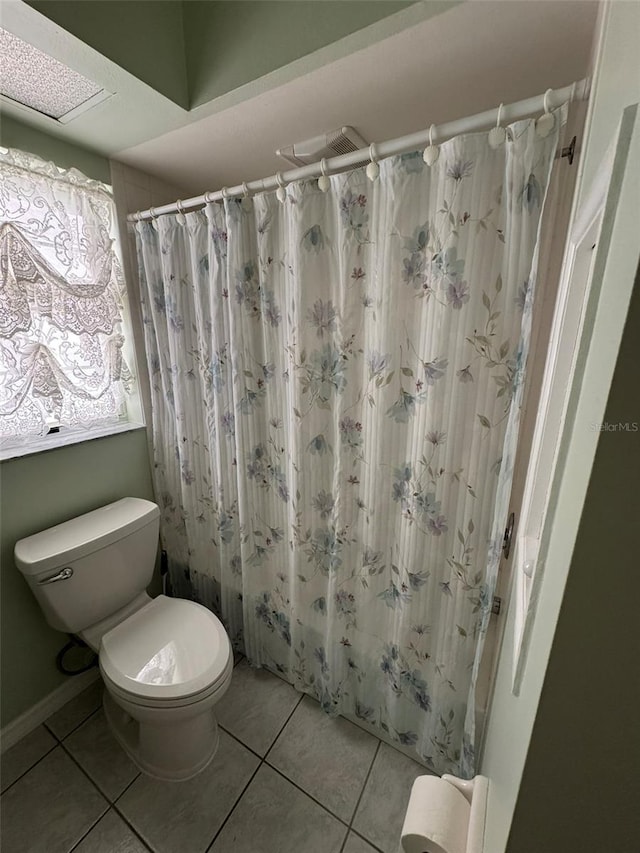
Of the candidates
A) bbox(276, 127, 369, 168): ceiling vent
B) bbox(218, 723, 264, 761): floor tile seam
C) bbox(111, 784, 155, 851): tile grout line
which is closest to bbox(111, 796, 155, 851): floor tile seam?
bbox(111, 784, 155, 851): tile grout line

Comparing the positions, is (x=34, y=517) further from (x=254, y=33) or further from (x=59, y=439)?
(x=254, y=33)

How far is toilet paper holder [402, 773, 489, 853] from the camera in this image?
736 millimetres

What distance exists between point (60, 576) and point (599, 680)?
1.47 m

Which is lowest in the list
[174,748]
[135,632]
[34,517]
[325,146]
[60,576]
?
[174,748]

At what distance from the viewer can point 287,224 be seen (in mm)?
1089

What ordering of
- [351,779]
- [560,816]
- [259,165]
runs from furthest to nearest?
[259,165], [351,779], [560,816]

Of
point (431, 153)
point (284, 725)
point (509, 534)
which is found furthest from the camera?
point (284, 725)

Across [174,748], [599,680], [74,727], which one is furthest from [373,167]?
[74,727]

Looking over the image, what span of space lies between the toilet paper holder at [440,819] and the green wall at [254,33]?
5.56ft

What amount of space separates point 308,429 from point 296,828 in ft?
4.16

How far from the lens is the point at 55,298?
4.05 feet

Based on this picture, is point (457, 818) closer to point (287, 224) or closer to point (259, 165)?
point (287, 224)

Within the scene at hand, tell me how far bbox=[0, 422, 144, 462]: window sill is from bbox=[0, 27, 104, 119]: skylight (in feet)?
3.51

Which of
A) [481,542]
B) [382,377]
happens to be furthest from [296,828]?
[382,377]
